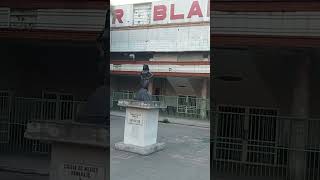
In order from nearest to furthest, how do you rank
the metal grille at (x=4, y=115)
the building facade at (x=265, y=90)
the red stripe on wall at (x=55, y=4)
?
the building facade at (x=265, y=90)
the red stripe on wall at (x=55, y=4)
the metal grille at (x=4, y=115)

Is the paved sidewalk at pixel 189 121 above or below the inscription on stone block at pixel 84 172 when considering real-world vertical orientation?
above

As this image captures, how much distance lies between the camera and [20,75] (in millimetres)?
1994

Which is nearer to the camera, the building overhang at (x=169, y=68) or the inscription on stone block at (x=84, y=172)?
the building overhang at (x=169, y=68)

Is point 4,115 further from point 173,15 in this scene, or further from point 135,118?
point 173,15

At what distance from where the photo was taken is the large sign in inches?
53.7

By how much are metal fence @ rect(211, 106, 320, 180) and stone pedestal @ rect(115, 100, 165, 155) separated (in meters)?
0.29

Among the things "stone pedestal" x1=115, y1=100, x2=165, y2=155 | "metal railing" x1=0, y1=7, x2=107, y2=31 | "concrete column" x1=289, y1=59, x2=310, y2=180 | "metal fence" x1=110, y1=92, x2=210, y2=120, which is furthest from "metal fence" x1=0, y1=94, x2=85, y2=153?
"concrete column" x1=289, y1=59, x2=310, y2=180

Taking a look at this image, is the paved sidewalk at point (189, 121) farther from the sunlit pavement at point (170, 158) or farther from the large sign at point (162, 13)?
the large sign at point (162, 13)

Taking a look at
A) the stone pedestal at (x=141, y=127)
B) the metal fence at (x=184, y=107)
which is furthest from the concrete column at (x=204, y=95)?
the stone pedestal at (x=141, y=127)

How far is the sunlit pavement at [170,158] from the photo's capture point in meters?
1.47

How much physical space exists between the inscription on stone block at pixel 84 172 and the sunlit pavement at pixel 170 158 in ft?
0.89

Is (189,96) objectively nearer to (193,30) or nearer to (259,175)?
(193,30)

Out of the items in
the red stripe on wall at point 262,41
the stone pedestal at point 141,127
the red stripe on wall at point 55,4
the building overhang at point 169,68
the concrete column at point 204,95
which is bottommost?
the stone pedestal at point 141,127

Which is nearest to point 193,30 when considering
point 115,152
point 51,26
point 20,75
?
point 115,152
